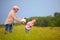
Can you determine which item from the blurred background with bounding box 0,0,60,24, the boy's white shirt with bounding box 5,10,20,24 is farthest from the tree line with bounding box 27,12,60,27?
the boy's white shirt with bounding box 5,10,20,24

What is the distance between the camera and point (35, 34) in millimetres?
2082

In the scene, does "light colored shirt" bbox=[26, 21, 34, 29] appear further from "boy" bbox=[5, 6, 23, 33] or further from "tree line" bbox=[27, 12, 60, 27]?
"boy" bbox=[5, 6, 23, 33]

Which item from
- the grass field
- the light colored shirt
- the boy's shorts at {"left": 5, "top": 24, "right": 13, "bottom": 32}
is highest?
the light colored shirt

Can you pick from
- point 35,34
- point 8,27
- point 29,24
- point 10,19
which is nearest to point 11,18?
point 10,19

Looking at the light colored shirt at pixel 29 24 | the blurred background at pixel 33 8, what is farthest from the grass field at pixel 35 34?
the blurred background at pixel 33 8

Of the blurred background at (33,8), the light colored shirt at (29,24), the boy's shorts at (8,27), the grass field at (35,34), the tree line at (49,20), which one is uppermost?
the blurred background at (33,8)

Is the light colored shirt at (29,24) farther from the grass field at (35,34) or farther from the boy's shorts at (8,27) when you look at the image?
the boy's shorts at (8,27)

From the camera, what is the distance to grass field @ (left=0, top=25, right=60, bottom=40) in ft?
6.74

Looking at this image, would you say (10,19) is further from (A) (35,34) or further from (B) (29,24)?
(A) (35,34)

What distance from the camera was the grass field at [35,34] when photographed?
2.05 metres

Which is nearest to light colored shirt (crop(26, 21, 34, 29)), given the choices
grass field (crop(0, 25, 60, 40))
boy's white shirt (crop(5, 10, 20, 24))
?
grass field (crop(0, 25, 60, 40))

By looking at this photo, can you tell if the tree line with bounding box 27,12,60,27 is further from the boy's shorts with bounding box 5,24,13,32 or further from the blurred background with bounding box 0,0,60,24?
the boy's shorts with bounding box 5,24,13,32

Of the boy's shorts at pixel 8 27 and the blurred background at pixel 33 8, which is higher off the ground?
the blurred background at pixel 33 8

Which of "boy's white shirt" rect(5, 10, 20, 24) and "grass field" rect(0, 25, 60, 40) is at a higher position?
"boy's white shirt" rect(5, 10, 20, 24)
